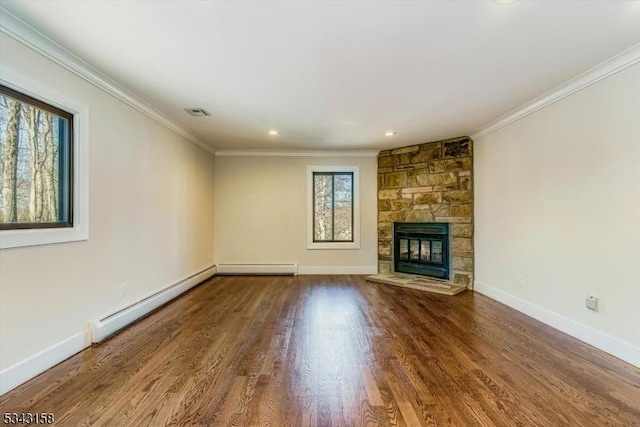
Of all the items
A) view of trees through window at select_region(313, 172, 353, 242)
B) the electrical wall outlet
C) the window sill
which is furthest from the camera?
view of trees through window at select_region(313, 172, 353, 242)

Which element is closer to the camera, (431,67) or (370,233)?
(431,67)

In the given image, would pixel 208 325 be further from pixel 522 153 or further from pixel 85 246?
pixel 522 153

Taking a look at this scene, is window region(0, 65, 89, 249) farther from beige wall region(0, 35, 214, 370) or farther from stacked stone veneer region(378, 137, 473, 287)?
stacked stone veneer region(378, 137, 473, 287)

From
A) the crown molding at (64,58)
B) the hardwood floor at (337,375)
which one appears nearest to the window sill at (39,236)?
the hardwood floor at (337,375)

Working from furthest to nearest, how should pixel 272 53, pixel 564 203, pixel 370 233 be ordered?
pixel 370 233 < pixel 564 203 < pixel 272 53

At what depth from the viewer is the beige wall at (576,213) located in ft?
8.18

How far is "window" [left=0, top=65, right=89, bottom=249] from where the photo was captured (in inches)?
81.2

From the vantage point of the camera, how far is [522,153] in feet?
12.2

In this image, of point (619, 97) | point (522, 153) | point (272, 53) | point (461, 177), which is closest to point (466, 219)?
point (461, 177)

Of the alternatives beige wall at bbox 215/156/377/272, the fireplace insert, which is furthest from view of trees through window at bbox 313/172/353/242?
the fireplace insert

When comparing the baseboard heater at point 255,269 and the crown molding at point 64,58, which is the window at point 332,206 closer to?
the baseboard heater at point 255,269

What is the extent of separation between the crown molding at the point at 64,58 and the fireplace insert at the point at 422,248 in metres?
4.26

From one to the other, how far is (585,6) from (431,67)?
99cm

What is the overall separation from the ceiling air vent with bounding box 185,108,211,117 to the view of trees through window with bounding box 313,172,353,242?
257 centimetres
